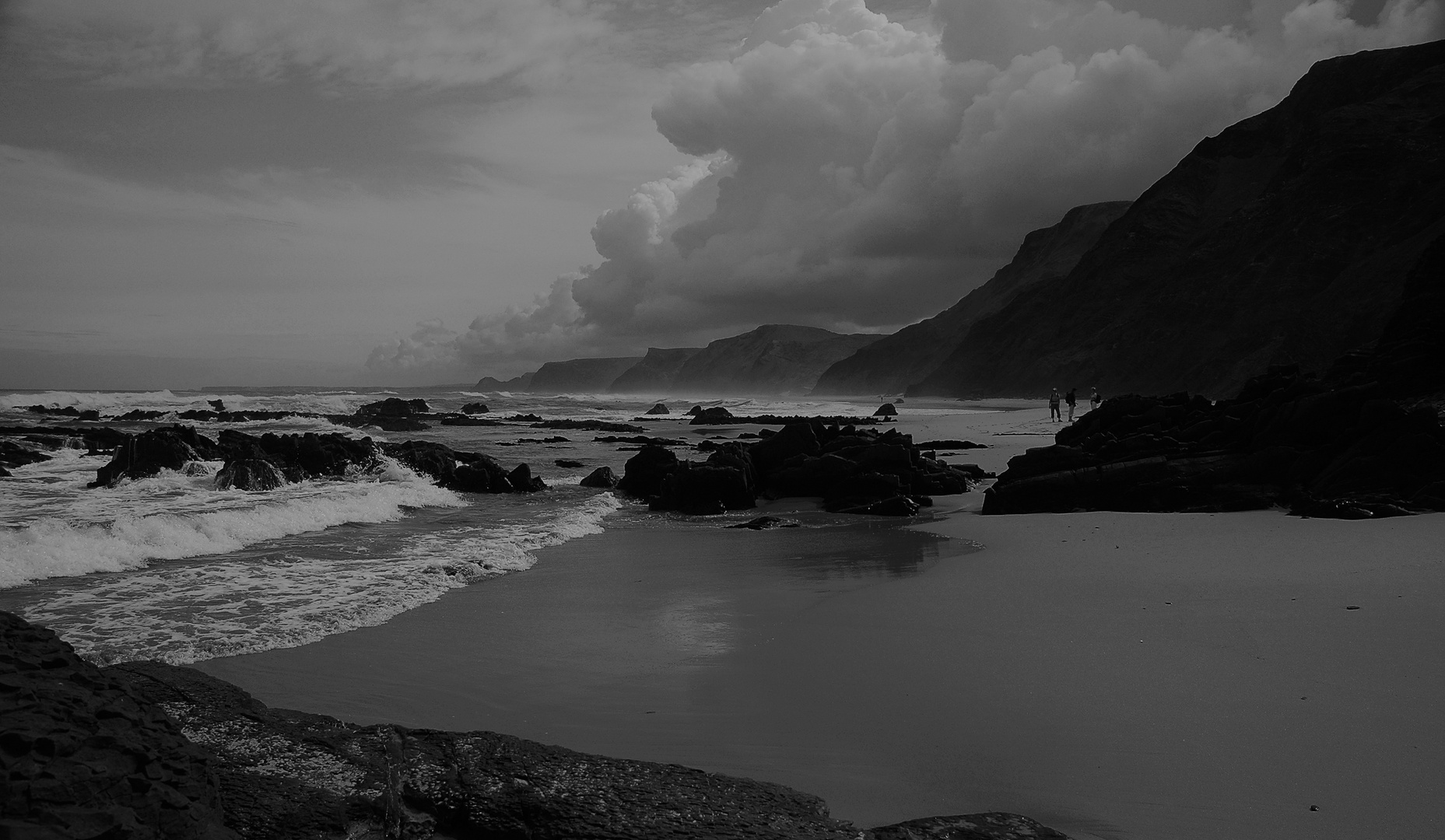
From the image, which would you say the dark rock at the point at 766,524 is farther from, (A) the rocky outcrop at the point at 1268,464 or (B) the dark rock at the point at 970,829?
(B) the dark rock at the point at 970,829

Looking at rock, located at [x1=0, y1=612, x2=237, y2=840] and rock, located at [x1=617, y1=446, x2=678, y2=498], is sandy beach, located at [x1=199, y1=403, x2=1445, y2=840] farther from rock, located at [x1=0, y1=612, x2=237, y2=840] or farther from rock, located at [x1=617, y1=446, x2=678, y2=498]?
rock, located at [x1=617, y1=446, x2=678, y2=498]

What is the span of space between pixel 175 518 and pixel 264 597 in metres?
4.68

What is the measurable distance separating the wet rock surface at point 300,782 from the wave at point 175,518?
717 cm

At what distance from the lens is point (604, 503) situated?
17.8m

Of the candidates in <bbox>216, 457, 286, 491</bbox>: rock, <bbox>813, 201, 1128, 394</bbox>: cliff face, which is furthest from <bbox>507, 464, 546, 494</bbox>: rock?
<bbox>813, 201, 1128, 394</bbox>: cliff face

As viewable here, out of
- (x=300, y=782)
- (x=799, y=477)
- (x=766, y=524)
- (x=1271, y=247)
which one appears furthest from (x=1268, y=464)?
(x=1271, y=247)

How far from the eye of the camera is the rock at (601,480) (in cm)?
→ 2100

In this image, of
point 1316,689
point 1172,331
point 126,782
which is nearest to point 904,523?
point 1316,689

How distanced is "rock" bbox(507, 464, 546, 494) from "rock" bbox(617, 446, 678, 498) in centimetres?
210

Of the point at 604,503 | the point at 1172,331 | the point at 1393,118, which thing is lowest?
the point at 604,503

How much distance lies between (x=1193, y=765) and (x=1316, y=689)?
4.45 feet

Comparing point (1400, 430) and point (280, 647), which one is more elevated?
point (1400, 430)

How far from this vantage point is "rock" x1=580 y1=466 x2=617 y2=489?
21.0 metres

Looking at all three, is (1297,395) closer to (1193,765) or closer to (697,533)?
(697,533)
